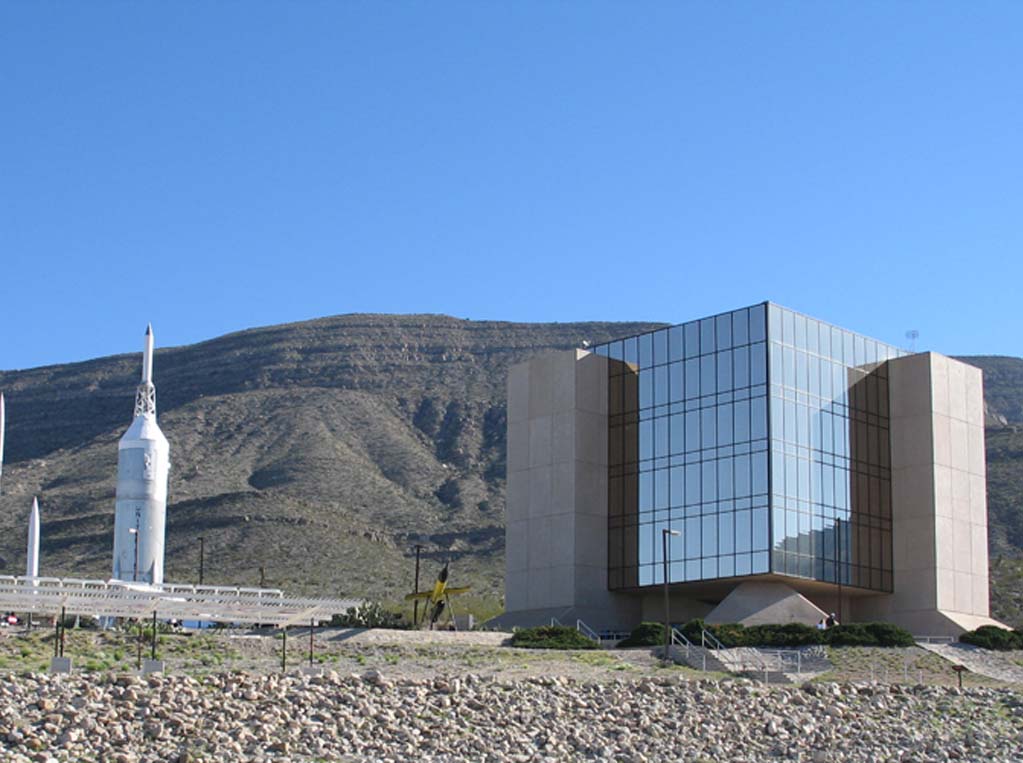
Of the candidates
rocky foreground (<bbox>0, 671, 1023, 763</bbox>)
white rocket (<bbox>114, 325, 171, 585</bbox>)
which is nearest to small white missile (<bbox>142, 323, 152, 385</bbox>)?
white rocket (<bbox>114, 325, 171, 585</bbox>)

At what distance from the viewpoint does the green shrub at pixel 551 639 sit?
5575 centimetres

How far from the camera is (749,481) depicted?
213ft

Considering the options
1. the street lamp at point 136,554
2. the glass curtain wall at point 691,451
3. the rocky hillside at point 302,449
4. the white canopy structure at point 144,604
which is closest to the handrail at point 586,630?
the glass curtain wall at point 691,451

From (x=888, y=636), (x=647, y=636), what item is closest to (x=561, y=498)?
(x=647, y=636)

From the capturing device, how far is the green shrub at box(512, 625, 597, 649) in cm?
5575

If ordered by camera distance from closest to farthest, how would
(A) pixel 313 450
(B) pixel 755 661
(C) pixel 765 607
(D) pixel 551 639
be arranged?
1. (B) pixel 755 661
2. (D) pixel 551 639
3. (C) pixel 765 607
4. (A) pixel 313 450

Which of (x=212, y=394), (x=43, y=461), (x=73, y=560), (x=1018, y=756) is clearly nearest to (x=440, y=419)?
(x=212, y=394)

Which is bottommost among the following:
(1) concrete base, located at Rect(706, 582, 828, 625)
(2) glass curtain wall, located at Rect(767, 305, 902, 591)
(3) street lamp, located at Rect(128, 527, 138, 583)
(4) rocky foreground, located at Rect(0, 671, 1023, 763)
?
(4) rocky foreground, located at Rect(0, 671, 1023, 763)

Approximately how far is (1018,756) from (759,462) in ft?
80.9

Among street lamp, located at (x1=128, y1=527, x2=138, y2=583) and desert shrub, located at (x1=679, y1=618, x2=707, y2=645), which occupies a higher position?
street lamp, located at (x1=128, y1=527, x2=138, y2=583)

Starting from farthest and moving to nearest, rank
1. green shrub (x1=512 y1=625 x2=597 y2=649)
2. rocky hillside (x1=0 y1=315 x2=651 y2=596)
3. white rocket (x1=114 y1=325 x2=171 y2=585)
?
1. rocky hillside (x1=0 y1=315 x2=651 y2=596)
2. white rocket (x1=114 y1=325 x2=171 y2=585)
3. green shrub (x1=512 y1=625 x2=597 y2=649)

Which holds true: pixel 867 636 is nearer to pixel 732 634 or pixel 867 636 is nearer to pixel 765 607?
pixel 732 634

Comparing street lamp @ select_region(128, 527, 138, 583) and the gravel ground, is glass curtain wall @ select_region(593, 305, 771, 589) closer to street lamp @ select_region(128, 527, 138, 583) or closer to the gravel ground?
the gravel ground

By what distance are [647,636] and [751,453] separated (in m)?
10.2
